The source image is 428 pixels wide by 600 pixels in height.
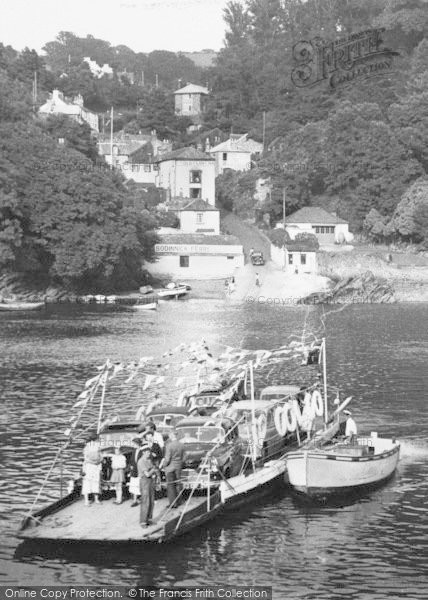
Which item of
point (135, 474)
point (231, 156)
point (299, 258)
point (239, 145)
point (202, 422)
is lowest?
point (135, 474)

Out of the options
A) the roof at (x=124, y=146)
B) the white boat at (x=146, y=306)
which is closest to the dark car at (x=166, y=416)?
the white boat at (x=146, y=306)

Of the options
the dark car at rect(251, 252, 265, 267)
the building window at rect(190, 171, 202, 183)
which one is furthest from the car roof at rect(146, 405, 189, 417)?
the building window at rect(190, 171, 202, 183)

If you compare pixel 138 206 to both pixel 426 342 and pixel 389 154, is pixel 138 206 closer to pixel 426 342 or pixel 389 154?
pixel 389 154

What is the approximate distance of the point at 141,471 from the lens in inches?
1467

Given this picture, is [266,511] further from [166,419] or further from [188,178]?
[188,178]

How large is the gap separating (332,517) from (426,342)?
5261cm

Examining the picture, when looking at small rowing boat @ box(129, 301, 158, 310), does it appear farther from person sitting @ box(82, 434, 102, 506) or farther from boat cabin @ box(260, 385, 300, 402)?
person sitting @ box(82, 434, 102, 506)

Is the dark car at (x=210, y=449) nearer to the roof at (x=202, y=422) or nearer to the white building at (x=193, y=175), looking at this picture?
the roof at (x=202, y=422)

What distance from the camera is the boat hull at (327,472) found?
141 feet

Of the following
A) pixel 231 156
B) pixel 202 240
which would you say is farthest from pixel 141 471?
pixel 231 156

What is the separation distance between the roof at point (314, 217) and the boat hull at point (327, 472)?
11081 centimetres

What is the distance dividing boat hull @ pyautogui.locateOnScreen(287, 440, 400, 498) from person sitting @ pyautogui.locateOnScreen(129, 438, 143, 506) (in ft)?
18.8

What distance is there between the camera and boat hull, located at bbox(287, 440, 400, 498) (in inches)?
1688

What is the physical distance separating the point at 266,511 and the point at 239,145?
15268 cm
